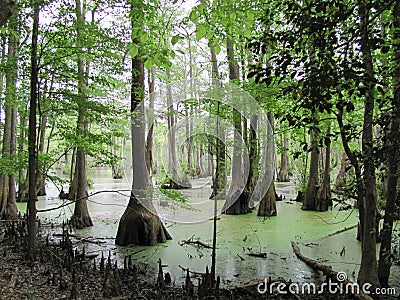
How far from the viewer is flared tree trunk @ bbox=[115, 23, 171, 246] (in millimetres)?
5727

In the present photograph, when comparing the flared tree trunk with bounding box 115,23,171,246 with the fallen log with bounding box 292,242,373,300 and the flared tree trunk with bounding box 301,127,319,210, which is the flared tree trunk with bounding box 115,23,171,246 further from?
the flared tree trunk with bounding box 301,127,319,210

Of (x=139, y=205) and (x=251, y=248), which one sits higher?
(x=139, y=205)

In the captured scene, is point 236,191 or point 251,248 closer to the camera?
point 251,248

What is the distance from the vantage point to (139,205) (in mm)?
5902

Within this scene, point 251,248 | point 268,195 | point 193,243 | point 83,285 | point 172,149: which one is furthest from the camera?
point 172,149

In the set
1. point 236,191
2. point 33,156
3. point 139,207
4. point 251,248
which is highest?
point 33,156

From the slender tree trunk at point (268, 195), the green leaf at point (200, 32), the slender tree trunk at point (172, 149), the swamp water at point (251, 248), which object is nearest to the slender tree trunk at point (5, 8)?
the green leaf at point (200, 32)

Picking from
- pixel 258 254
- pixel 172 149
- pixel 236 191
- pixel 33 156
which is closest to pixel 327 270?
pixel 258 254

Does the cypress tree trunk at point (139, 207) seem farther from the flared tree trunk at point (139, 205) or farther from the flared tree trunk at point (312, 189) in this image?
the flared tree trunk at point (312, 189)

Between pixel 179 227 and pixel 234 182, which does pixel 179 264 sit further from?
pixel 234 182

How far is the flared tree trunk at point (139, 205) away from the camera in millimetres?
5727

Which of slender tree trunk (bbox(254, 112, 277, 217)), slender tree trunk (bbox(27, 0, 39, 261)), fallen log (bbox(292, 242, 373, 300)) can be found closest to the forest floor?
fallen log (bbox(292, 242, 373, 300))

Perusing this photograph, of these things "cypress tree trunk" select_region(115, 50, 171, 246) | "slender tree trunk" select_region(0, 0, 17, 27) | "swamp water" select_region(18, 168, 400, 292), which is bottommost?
"swamp water" select_region(18, 168, 400, 292)

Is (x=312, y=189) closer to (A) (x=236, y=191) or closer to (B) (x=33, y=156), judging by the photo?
(A) (x=236, y=191)
